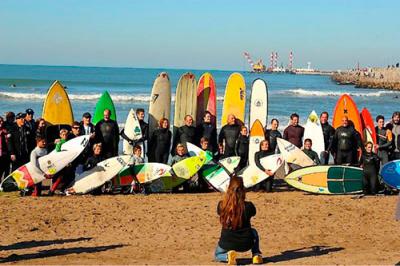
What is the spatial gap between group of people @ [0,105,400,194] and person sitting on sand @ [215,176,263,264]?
3.78 meters

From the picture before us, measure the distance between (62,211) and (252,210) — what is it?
336cm

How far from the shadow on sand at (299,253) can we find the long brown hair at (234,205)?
49cm

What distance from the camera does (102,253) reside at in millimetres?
5902

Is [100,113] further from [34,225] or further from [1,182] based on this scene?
[34,225]

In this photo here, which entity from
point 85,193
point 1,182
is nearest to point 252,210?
point 85,193

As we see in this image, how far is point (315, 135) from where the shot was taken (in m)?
10.3

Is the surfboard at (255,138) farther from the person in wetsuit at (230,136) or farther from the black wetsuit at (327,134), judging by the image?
the black wetsuit at (327,134)

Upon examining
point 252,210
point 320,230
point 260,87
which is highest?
point 260,87

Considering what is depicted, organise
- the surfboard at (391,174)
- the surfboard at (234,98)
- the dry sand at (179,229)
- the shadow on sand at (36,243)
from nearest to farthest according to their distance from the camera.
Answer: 1. the dry sand at (179,229)
2. the shadow on sand at (36,243)
3. the surfboard at (391,174)
4. the surfboard at (234,98)

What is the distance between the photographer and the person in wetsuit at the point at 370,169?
893 centimetres

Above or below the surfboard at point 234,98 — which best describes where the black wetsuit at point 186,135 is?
below

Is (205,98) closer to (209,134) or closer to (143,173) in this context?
(209,134)

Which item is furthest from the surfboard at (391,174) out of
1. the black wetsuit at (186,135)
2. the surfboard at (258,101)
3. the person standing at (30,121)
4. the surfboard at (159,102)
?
the person standing at (30,121)

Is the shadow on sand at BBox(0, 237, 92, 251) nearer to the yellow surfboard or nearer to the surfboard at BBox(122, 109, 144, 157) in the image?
the surfboard at BBox(122, 109, 144, 157)
